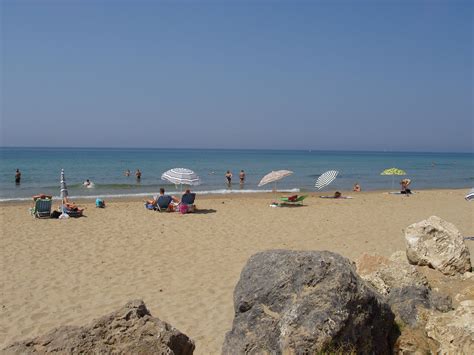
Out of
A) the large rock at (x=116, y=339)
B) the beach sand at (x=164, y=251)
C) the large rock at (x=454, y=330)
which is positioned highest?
the large rock at (x=116, y=339)

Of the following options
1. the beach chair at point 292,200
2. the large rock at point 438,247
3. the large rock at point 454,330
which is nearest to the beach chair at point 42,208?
the beach chair at point 292,200

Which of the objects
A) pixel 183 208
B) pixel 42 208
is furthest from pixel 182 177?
pixel 42 208

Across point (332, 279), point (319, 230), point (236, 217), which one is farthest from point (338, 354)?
point (236, 217)

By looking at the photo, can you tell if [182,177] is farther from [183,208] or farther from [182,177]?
[183,208]

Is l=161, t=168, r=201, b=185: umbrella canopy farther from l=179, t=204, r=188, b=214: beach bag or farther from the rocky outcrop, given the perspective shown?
the rocky outcrop

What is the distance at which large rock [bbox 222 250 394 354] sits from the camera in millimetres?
3414

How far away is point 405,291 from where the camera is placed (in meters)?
5.03

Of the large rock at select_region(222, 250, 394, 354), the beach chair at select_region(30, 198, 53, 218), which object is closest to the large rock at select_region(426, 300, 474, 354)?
the large rock at select_region(222, 250, 394, 354)

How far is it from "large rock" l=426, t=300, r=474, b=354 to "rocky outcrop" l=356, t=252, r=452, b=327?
238mm

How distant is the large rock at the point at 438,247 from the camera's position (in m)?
6.66

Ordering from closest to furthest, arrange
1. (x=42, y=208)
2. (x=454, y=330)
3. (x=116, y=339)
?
(x=116, y=339) < (x=454, y=330) < (x=42, y=208)

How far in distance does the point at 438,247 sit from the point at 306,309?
4223 mm

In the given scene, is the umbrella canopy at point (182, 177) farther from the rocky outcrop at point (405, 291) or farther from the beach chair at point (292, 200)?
the rocky outcrop at point (405, 291)

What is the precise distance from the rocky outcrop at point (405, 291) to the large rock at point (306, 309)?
69 centimetres
